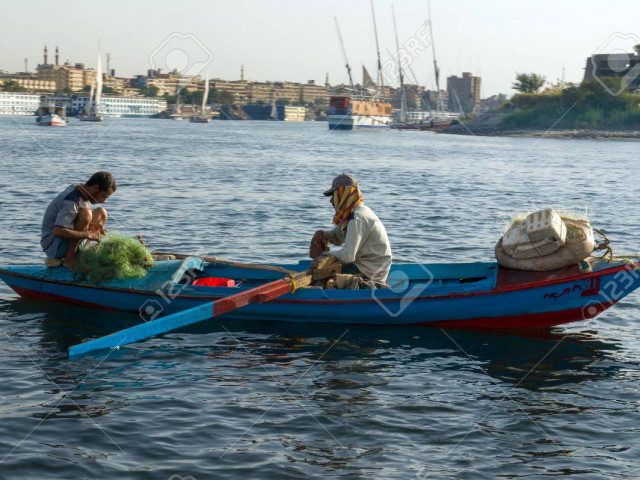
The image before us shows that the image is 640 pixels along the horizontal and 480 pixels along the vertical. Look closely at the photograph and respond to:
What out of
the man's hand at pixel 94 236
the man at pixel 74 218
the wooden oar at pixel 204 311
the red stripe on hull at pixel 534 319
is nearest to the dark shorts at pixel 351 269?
the wooden oar at pixel 204 311

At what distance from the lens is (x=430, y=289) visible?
10266mm

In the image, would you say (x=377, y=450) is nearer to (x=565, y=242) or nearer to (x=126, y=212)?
(x=565, y=242)

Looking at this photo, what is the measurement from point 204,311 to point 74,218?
94.7 inches

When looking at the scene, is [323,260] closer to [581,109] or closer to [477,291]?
[477,291]

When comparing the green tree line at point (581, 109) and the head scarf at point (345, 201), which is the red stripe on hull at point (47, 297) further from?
the green tree line at point (581, 109)

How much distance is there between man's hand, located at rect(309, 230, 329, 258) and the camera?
10645mm

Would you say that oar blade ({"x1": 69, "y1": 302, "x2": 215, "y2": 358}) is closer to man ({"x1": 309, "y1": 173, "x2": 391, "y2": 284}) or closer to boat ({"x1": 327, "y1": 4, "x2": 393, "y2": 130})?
man ({"x1": 309, "y1": 173, "x2": 391, "y2": 284})

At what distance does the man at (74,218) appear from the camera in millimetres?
10211

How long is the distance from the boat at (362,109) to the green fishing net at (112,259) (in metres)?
103

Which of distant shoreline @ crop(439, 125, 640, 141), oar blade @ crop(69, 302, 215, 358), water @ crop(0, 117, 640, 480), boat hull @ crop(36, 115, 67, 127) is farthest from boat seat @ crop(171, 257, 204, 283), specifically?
boat hull @ crop(36, 115, 67, 127)

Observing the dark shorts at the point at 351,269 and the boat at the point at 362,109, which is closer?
the dark shorts at the point at 351,269

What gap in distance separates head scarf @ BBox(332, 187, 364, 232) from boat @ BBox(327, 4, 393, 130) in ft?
342

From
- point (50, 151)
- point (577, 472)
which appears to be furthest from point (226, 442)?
point (50, 151)

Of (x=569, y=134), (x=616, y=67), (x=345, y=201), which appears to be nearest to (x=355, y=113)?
(x=569, y=134)
